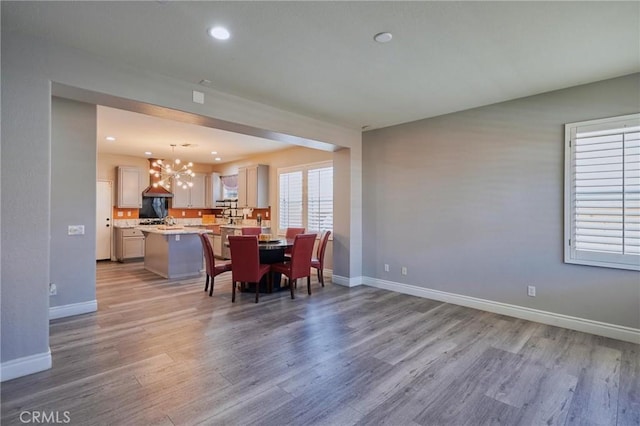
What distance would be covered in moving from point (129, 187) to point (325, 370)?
7.95 metres

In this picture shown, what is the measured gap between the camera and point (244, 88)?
367 cm

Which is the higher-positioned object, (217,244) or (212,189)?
(212,189)

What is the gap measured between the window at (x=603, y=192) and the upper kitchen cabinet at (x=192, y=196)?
29.6 feet

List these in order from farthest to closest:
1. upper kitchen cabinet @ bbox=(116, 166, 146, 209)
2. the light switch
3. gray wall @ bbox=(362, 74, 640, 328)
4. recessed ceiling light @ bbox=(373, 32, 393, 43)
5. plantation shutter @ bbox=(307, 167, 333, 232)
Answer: upper kitchen cabinet @ bbox=(116, 166, 146, 209), plantation shutter @ bbox=(307, 167, 333, 232), the light switch, gray wall @ bbox=(362, 74, 640, 328), recessed ceiling light @ bbox=(373, 32, 393, 43)

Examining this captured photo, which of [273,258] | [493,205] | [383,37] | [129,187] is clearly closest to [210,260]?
[273,258]

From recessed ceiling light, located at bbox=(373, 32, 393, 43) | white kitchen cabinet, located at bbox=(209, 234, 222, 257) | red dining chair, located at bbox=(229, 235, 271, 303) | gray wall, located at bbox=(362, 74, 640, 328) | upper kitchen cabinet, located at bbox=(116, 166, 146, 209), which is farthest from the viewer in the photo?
white kitchen cabinet, located at bbox=(209, 234, 222, 257)

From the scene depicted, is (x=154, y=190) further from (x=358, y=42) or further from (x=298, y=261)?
(x=358, y=42)

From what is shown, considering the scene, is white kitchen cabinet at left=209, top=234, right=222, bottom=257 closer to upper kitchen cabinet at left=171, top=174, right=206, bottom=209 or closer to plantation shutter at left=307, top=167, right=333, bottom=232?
upper kitchen cabinet at left=171, top=174, right=206, bottom=209

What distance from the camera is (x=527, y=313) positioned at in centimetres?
397

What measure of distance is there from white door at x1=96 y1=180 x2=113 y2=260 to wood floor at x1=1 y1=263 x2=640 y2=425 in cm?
469

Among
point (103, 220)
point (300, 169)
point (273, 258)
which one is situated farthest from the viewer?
point (103, 220)

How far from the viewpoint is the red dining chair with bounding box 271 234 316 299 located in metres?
4.88

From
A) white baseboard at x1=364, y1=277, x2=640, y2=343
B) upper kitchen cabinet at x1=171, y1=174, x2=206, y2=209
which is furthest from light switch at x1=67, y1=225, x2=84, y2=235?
upper kitchen cabinet at x1=171, y1=174, x2=206, y2=209

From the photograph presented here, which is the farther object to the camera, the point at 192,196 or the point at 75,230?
the point at 192,196
